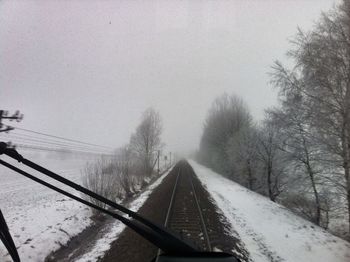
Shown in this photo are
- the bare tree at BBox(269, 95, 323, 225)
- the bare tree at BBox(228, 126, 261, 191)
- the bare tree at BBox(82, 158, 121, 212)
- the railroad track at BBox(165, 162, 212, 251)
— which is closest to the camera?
the railroad track at BBox(165, 162, 212, 251)

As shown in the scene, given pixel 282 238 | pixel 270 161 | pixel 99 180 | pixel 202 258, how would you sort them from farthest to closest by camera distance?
pixel 270 161
pixel 99 180
pixel 282 238
pixel 202 258

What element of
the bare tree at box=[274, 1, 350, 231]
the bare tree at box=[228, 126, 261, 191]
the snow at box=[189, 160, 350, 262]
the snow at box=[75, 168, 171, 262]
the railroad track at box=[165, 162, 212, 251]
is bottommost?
the snow at box=[75, 168, 171, 262]

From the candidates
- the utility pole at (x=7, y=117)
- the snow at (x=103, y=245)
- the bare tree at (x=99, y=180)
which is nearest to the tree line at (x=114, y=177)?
the bare tree at (x=99, y=180)

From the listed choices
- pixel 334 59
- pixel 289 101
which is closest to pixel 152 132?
pixel 289 101

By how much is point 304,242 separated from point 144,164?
22793 millimetres

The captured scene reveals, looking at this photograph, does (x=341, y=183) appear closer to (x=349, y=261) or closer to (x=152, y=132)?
(x=349, y=261)

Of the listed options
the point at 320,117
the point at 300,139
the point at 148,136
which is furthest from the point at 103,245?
the point at 148,136

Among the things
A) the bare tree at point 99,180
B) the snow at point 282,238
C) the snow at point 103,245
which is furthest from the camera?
the bare tree at point 99,180

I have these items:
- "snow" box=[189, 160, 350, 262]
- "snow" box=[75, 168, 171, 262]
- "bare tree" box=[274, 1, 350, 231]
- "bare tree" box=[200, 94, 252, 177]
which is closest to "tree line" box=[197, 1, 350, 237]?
"bare tree" box=[274, 1, 350, 231]

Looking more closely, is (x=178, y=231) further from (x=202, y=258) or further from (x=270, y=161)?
(x=270, y=161)

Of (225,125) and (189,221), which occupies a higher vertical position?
(225,125)

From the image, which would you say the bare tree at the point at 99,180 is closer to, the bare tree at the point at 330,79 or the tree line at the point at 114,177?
the tree line at the point at 114,177

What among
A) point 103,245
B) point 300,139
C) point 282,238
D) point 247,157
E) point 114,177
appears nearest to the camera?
point 103,245

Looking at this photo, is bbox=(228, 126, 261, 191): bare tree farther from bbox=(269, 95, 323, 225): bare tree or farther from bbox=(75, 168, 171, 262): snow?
bbox=(75, 168, 171, 262): snow
